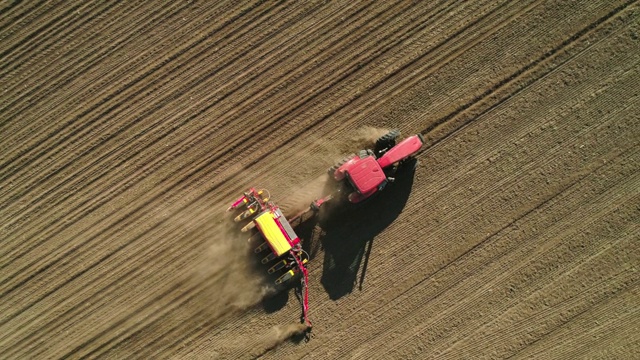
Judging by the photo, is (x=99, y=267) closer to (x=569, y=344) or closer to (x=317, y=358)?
(x=317, y=358)

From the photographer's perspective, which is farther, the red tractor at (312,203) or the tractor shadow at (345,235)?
the tractor shadow at (345,235)

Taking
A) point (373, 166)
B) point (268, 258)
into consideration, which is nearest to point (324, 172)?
point (373, 166)

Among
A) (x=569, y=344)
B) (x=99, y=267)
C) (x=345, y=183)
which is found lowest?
(x=569, y=344)

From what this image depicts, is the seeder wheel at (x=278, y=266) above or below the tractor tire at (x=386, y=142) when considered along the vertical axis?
below

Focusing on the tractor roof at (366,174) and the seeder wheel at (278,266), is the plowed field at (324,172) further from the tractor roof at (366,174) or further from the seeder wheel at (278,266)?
the tractor roof at (366,174)

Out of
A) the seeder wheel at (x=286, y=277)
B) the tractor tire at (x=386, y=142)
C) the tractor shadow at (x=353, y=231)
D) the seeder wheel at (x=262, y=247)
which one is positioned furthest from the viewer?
the tractor shadow at (x=353, y=231)

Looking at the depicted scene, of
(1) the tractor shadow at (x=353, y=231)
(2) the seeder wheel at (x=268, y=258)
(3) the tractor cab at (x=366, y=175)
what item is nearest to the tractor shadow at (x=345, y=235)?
(1) the tractor shadow at (x=353, y=231)

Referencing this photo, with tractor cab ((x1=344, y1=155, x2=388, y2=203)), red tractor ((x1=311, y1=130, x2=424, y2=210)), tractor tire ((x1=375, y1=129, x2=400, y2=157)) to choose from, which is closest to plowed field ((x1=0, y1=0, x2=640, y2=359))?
tractor tire ((x1=375, y1=129, x2=400, y2=157))

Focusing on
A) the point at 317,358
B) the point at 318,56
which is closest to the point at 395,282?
the point at 317,358
